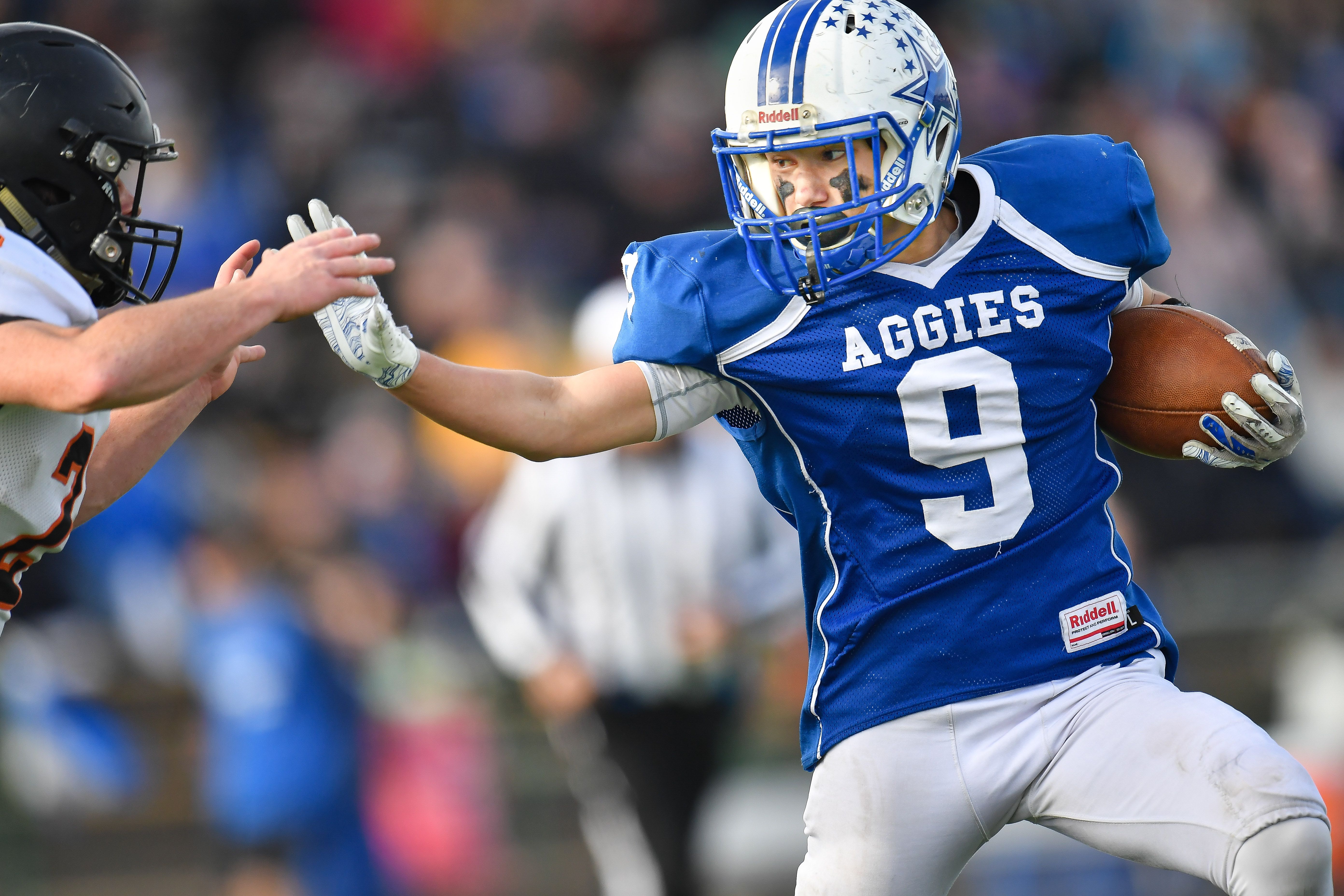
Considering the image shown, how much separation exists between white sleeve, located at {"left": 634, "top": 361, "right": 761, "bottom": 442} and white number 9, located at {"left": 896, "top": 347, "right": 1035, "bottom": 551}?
13.5 inches

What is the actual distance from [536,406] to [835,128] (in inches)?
29.6

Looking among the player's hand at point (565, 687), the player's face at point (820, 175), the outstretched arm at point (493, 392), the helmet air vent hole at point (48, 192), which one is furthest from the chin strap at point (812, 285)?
the player's hand at point (565, 687)

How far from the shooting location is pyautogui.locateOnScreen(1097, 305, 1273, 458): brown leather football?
2.99 metres

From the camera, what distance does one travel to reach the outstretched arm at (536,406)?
280 centimetres

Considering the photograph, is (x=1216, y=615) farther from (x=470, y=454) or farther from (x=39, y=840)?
(x=39, y=840)

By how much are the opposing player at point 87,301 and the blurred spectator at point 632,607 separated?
215 centimetres

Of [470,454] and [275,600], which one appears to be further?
[470,454]

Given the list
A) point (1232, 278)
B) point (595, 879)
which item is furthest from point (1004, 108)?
point (595, 879)

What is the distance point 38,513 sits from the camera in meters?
2.95

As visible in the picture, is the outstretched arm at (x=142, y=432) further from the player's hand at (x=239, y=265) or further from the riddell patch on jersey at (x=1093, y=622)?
the riddell patch on jersey at (x=1093, y=622)

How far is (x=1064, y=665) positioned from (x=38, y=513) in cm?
197

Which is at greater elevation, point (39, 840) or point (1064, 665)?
point (1064, 665)

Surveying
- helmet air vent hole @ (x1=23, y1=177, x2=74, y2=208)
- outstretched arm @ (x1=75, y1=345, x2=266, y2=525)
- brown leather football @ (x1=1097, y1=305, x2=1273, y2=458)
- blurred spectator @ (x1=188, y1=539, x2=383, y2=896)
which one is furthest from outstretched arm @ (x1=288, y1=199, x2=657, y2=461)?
blurred spectator @ (x1=188, y1=539, x2=383, y2=896)

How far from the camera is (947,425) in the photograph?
288 centimetres
